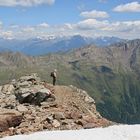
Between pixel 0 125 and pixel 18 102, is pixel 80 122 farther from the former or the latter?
pixel 18 102

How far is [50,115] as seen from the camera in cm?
3294

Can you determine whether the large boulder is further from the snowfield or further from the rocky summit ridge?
the snowfield

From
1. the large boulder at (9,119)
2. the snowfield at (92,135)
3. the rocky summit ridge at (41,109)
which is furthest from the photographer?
the large boulder at (9,119)

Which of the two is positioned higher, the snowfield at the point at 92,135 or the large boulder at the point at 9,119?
the snowfield at the point at 92,135

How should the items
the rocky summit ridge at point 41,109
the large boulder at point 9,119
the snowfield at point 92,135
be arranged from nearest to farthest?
the snowfield at point 92,135, the rocky summit ridge at point 41,109, the large boulder at point 9,119

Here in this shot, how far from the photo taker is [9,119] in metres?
30.8

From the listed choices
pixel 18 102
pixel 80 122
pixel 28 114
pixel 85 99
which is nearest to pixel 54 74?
pixel 85 99

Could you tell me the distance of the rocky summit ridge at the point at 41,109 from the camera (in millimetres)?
29859

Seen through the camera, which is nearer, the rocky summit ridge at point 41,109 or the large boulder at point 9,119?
the rocky summit ridge at point 41,109

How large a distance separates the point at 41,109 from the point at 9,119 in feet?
20.7

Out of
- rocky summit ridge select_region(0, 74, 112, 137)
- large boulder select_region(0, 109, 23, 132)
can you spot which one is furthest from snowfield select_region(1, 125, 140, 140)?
large boulder select_region(0, 109, 23, 132)

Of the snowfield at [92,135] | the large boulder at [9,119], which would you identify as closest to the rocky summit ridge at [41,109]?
the large boulder at [9,119]

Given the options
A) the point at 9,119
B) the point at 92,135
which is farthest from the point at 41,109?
the point at 92,135

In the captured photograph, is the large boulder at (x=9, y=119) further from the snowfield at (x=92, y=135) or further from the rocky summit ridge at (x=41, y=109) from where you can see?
the snowfield at (x=92, y=135)
